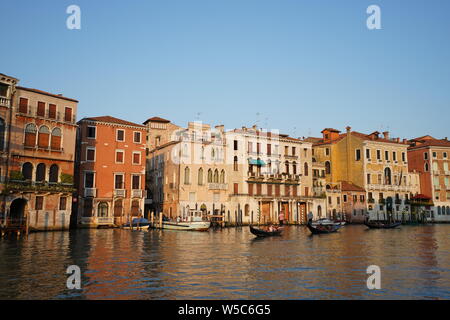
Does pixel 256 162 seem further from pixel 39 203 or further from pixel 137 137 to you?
pixel 39 203

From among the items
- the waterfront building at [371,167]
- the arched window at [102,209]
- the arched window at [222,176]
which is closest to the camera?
the arched window at [102,209]

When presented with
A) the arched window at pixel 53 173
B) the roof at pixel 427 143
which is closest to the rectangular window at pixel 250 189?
the arched window at pixel 53 173

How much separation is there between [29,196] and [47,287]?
22.7 metres

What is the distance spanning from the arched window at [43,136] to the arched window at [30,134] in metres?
0.45

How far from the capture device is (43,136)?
33.6 meters

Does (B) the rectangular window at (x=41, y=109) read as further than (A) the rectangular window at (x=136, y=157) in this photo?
No

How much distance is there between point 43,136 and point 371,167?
147 ft

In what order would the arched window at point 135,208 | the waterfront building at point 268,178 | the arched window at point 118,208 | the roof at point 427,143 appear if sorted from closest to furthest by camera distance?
the arched window at point 118,208
the arched window at point 135,208
the waterfront building at point 268,178
the roof at point 427,143

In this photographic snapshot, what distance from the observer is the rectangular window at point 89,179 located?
127 ft

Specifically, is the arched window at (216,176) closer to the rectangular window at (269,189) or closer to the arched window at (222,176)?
the arched window at (222,176)

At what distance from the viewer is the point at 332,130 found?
62.5 meters

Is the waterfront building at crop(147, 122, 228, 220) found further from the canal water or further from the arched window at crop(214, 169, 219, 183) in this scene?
the canal water

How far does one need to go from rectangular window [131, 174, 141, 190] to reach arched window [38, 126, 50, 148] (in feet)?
32.3
